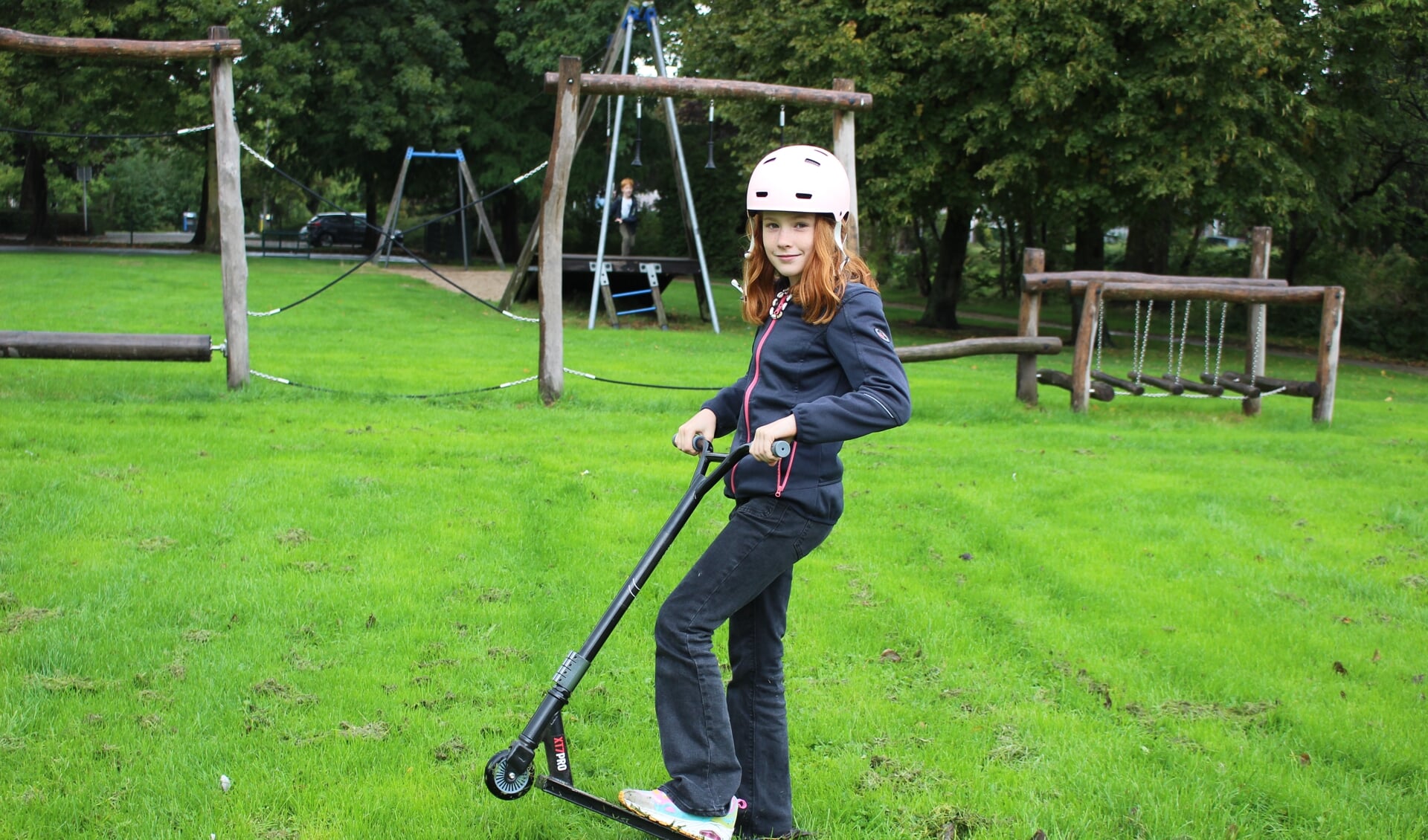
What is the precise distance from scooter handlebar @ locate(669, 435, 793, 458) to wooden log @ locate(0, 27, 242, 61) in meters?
8.78

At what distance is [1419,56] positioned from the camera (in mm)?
22062

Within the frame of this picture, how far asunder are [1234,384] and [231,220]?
10.0 metres

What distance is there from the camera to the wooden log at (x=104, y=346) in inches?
383

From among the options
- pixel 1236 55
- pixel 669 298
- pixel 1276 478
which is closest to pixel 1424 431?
pixel 1276 478

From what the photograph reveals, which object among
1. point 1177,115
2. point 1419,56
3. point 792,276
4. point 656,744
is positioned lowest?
point 656,744

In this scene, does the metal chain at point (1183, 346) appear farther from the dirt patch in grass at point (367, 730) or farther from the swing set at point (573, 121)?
the dirt patch in grass at point (367, 730)

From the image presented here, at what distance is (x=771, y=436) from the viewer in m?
3.02

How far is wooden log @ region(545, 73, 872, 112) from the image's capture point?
11.3 metres

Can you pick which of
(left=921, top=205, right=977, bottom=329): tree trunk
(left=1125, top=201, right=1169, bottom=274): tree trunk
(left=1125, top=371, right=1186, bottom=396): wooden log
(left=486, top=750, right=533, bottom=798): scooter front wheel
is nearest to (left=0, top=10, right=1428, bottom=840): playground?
(left=486, top=750, right=533, bottom=798): scooter front wheel

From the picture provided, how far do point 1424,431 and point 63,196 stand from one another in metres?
54.5

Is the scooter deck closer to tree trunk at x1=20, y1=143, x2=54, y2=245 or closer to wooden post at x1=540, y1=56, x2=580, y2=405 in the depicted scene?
wooden post at x1=540, y1=56, x2=580, y2=405

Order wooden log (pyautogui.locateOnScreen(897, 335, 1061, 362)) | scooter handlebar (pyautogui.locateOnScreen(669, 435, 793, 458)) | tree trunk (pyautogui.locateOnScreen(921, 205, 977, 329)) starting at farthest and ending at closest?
tree trunk (pyautogui.locateOnScreen(921, 205, 977, 329)), wooden log (pyautogui.locateOnScreen(897, 335, 1061, 362)), scooter handlebar (pyautogui.locateOnScreen(669, 435, 793, 458))

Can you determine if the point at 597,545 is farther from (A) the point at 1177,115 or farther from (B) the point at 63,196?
(B) the point at 63,196

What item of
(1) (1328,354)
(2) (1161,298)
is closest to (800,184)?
(2) (1161,298)
